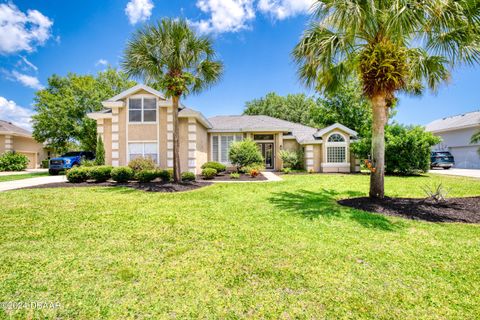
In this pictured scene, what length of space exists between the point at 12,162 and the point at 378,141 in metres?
30.0

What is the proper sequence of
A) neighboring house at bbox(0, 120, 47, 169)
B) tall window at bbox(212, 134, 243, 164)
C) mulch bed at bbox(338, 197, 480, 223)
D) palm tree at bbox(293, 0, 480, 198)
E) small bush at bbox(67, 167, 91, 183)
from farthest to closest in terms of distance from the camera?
neighboring house at bbox(0, 120, 47, 169)
tall window at bbox(212, 134, 243, 164)
small bush at bbox(67, 167, 91, 183)
palm tree at bbox(293, 0, 480, 198)
mulch bed at bbox(338, 197, 480, 223)

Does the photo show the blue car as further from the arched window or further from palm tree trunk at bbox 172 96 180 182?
the arched window

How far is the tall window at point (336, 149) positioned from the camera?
1761 cm

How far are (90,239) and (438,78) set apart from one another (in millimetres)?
11648

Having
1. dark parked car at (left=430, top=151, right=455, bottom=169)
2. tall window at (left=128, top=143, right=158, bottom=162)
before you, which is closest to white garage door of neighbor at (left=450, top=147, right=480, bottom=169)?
dark parked car at (left=430, top=151, right=455, bottom=169)

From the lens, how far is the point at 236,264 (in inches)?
134

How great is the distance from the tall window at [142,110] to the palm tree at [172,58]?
4290mm

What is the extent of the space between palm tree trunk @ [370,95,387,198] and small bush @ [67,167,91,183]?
13620 mm

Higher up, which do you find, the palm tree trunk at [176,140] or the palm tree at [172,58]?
the palm tree at [172,58]

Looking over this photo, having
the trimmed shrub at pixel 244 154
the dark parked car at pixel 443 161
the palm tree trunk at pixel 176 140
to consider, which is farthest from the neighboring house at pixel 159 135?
the dark parked car at pixel 443 161

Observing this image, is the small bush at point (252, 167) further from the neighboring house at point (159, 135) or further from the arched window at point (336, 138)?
the arched window at point (336, 138)

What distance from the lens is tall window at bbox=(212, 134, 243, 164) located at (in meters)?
18.6

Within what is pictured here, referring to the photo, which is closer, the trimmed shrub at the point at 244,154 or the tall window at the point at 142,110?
the tall window at the point at 142,110

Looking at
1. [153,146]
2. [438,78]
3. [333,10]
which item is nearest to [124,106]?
[153,146]
